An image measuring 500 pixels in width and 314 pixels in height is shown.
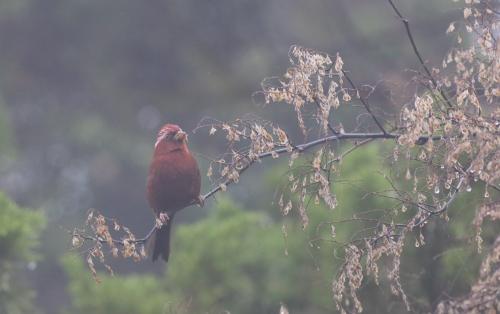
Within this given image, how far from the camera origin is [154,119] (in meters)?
14.4

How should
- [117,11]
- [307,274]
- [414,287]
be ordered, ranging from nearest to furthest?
[414,287], [307,274], [117,11]

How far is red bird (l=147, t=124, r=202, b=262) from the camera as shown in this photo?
5340 mm

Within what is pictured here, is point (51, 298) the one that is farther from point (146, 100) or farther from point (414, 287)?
point (414, 287)

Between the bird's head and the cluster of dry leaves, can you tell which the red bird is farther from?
the cluster of dry leaves

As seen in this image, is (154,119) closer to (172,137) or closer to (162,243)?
(162,243)

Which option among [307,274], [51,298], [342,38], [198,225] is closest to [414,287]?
[307,274]

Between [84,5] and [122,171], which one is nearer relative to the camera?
[84,5]

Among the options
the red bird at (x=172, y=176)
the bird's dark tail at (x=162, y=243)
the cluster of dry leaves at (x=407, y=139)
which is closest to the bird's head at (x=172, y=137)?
the red bird at (x=172, y=176)

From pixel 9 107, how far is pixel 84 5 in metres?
2.04

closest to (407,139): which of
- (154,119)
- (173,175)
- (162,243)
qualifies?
(173,175)

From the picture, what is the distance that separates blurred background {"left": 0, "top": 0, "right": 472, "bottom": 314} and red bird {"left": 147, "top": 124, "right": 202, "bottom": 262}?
1.28 meters

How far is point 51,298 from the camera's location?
14.3 m

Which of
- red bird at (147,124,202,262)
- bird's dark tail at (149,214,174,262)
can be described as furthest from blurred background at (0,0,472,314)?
red bird at (147,124,202,262)

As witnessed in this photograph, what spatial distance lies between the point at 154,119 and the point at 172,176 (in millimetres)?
9042
